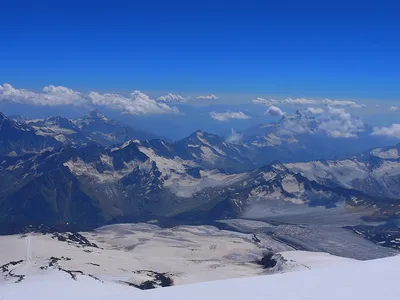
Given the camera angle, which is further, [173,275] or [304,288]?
[173,275]

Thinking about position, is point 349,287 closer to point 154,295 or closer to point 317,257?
point 154,295

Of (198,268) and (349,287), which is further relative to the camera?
(198,268)

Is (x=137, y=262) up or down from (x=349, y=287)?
down

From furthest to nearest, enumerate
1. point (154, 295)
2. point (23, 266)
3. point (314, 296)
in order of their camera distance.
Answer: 1. point (23, 266)
2. point (154, 295)
3. point (314, 296)

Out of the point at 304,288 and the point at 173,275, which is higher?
the point at 304,288

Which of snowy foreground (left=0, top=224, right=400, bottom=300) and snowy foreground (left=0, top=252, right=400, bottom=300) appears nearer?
snowy foreground (left=0, top=252, right=400, bottom=300)

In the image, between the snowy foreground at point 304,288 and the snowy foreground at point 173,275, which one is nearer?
the snowy foreground at point 304,288

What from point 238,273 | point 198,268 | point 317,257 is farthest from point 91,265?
point 317,257

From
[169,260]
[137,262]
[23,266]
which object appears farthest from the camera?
[169,260]

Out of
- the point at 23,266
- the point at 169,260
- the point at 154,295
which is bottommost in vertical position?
the point at 169,260

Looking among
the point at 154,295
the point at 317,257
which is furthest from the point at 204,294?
the point at 317,257
